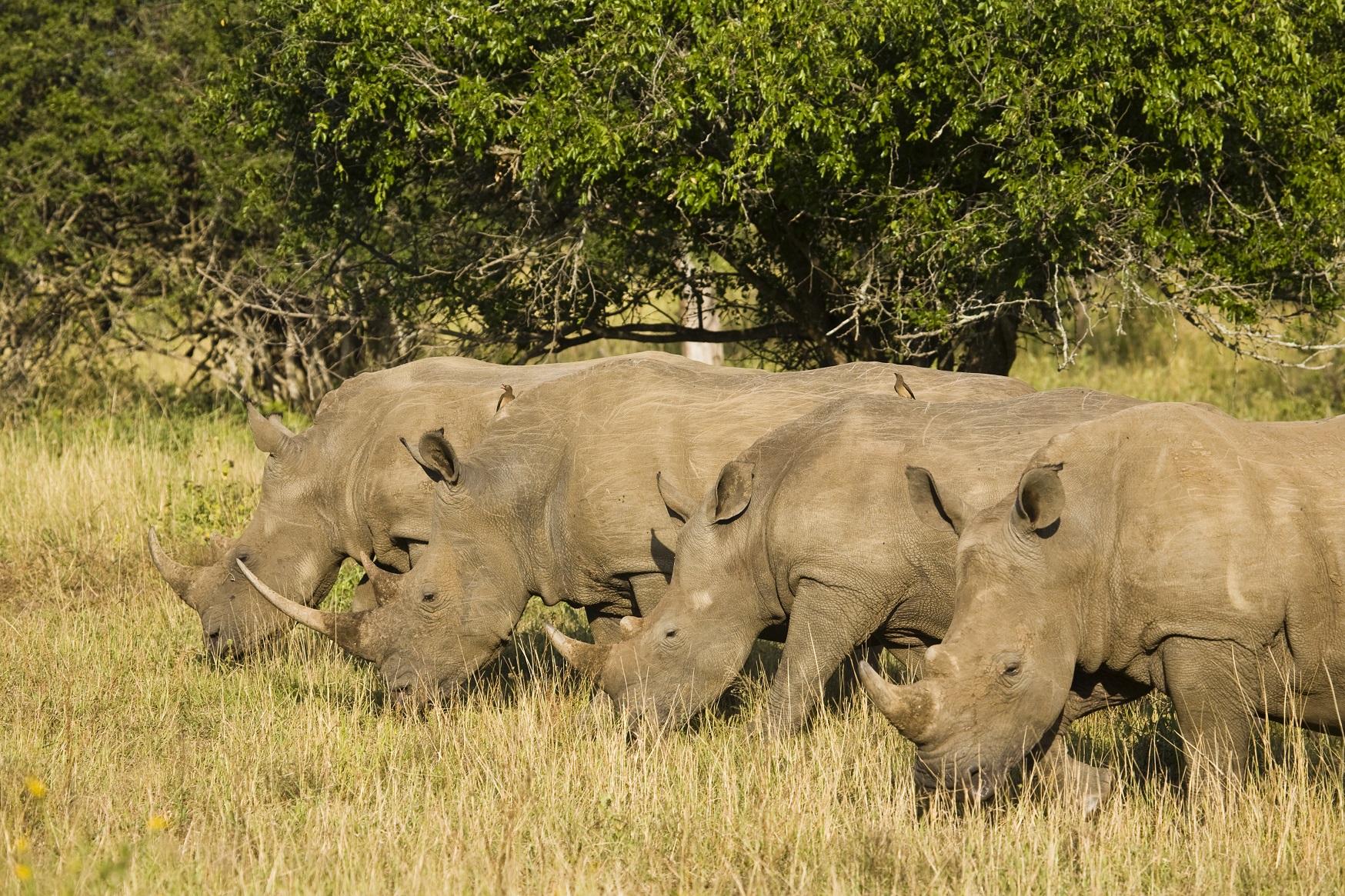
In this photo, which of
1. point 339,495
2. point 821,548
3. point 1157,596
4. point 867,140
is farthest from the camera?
point 867,140

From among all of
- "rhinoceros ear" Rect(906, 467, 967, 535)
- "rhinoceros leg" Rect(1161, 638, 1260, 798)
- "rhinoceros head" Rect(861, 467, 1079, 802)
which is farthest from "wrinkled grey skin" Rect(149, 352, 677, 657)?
"rhinoceros leg" Rect(1161, 638, 1260, 798)

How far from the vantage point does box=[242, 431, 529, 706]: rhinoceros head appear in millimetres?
6762

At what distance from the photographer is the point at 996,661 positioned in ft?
15.1

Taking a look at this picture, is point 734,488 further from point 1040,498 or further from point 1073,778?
point 1073,778

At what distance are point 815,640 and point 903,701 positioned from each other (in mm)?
1225

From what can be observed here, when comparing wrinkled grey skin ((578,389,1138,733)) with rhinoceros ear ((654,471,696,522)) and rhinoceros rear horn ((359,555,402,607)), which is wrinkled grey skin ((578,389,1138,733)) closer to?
rhinoceros ear ((654,471,696,522))

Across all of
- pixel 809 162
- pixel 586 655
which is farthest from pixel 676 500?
pixel 809 162

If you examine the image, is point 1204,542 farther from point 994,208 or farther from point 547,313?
point 547,313

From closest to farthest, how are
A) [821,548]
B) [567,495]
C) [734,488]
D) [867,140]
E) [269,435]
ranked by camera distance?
[821,548]
[734,488]
[567,495]
[269,435]
[867,140]

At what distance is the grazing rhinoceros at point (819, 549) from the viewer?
18.1ft

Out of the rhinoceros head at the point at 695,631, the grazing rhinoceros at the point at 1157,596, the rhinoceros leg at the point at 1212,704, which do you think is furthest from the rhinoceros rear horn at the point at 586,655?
the rhinoceros leg at the point at 1212,704

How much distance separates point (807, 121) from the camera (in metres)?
9.02

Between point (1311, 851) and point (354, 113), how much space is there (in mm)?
7714

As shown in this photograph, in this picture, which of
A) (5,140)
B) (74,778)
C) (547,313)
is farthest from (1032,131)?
(5,140)
